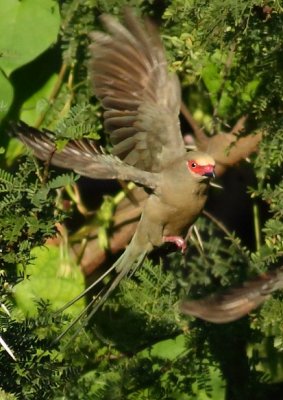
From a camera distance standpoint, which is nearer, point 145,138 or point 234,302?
point 234,302

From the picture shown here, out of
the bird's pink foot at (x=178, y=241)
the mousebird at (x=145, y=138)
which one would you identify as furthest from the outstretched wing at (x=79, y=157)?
the bird's pink foot at (x=178, y=241)

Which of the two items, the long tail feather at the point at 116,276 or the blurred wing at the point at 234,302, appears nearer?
the blurred wing at the point at 234,302

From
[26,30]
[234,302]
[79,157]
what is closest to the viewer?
[234,302]

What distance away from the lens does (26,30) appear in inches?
176

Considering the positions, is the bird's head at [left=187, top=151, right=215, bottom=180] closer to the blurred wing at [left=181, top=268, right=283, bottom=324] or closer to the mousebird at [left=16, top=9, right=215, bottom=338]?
the mousebird at [left=16, top=9, right=215, bottom=338]

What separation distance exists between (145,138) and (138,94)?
0.52 feet

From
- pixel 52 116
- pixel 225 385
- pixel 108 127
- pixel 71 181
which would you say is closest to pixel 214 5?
pixel 108 127

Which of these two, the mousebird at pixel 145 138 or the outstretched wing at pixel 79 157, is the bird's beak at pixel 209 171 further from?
the outstretched wing at pixel 79 157

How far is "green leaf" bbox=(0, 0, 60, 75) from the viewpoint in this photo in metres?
4.46

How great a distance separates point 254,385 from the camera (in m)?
4.36

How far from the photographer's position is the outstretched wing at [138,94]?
3.86 m

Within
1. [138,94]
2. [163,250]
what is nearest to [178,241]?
[163,250]

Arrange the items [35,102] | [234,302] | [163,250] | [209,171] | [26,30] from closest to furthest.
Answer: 1. [234,302]
2. [209,171]
3. [163,250]
4. [26,30]
5. [35,102]

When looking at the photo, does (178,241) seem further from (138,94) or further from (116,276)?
Result: (138,94)
